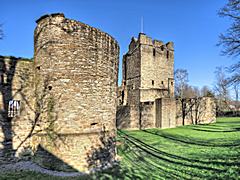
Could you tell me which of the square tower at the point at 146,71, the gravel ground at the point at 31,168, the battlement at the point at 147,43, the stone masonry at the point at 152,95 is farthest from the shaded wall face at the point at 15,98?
the battlement at the point at 147,43

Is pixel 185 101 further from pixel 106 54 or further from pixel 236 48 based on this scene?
pixel 106 54

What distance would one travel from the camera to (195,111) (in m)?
23.9

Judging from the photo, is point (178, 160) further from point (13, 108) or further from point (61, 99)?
point (13, 108)

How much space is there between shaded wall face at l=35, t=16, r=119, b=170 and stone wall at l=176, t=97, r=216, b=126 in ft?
51.7

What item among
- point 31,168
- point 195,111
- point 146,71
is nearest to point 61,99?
point 31,168

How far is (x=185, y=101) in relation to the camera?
911 inches

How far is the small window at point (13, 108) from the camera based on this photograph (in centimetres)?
824

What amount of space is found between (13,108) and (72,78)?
292cm

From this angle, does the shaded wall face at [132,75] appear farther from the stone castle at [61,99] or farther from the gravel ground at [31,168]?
the gravel ground at [31,168]

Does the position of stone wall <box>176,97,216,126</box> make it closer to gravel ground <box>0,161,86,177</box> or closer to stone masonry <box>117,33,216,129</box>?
stone masonry <box>117,33,216,129</box>

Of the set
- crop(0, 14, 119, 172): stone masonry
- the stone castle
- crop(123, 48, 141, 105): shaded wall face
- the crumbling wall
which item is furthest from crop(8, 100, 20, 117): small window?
crop(123, 48, 141, 105): shaded wall face

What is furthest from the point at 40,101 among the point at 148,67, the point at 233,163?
the point at 148,67

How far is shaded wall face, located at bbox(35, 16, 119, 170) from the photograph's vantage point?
7.90 m

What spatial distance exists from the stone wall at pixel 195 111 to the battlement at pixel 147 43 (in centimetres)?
1158
